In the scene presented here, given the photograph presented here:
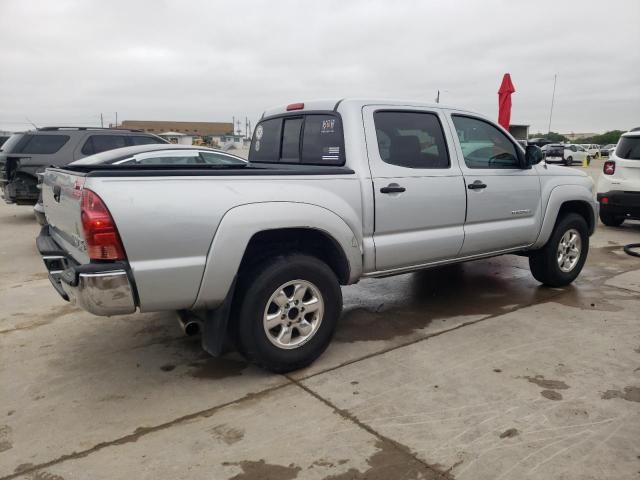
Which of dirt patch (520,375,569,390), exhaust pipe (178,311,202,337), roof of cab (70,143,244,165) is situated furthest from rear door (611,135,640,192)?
exhaust pipe (178,311,202,337)

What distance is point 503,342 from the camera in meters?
4.17

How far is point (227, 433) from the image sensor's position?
291cm

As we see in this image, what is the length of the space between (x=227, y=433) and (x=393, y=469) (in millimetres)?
924

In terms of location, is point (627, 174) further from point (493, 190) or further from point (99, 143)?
point (99, 143)

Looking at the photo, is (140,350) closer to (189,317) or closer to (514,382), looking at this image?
(189,317)

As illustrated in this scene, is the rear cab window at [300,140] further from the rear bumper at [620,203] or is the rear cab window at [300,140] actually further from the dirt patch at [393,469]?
the rear bumper at [620,203]

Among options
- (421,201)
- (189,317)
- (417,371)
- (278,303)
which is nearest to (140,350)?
(189,317)

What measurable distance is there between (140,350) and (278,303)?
1.33 metres

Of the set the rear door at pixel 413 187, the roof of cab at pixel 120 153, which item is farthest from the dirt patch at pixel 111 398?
the roof of cab at pixel 120 153

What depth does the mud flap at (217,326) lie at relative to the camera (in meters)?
3.35

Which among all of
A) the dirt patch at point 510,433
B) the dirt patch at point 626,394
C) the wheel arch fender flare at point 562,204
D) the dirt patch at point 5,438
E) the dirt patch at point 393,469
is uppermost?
the wheel arch fender flare at point 562,204

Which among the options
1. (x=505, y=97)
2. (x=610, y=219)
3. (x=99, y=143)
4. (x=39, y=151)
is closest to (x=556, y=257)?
(x=610, y=219)

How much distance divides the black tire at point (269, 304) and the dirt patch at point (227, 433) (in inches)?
23.0

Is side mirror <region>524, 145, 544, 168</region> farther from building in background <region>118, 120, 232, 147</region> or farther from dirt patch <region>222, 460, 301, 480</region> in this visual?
building in background <region>118, 120, 232, 147</region>
